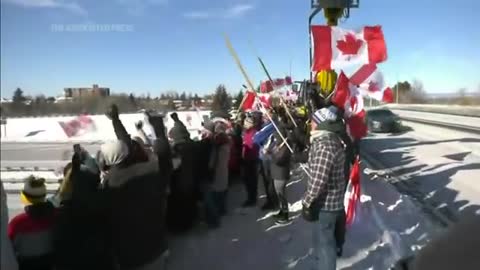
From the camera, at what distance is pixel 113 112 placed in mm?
2811

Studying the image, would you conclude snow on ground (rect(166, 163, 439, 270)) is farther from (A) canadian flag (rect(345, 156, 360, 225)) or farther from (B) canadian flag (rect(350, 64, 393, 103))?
(B) canadian flag (rect(350, 64, 393, 103))

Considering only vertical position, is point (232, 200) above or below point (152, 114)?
below

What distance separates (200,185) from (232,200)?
4.65ft

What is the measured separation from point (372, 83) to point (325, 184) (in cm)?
188

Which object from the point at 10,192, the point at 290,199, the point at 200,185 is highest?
the point at 10,192

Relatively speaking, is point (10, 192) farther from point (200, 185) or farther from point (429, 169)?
point (429, 169)

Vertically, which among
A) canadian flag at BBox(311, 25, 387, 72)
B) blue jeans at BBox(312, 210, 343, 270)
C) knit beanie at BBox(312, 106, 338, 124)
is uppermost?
canadian flag at BBox(311, 25, 387, 72)

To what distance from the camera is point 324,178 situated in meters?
3.14

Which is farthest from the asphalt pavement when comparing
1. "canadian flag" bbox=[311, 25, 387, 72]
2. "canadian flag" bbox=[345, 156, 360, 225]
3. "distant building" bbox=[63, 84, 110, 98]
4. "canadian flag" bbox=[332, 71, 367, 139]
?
"canadian flag" bbox=[311, 25, 387, 72]

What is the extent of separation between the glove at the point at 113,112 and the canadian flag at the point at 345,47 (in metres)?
2.54

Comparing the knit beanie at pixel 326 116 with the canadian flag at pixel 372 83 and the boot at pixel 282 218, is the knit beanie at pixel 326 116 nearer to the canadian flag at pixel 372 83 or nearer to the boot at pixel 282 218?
the canadian flag at pixel 372 83

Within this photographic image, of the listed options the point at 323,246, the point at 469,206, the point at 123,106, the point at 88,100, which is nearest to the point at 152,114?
the point at 123,106

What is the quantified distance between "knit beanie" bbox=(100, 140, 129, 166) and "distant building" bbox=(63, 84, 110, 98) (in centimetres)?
A: 28

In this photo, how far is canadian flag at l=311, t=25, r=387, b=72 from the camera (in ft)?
15.9
